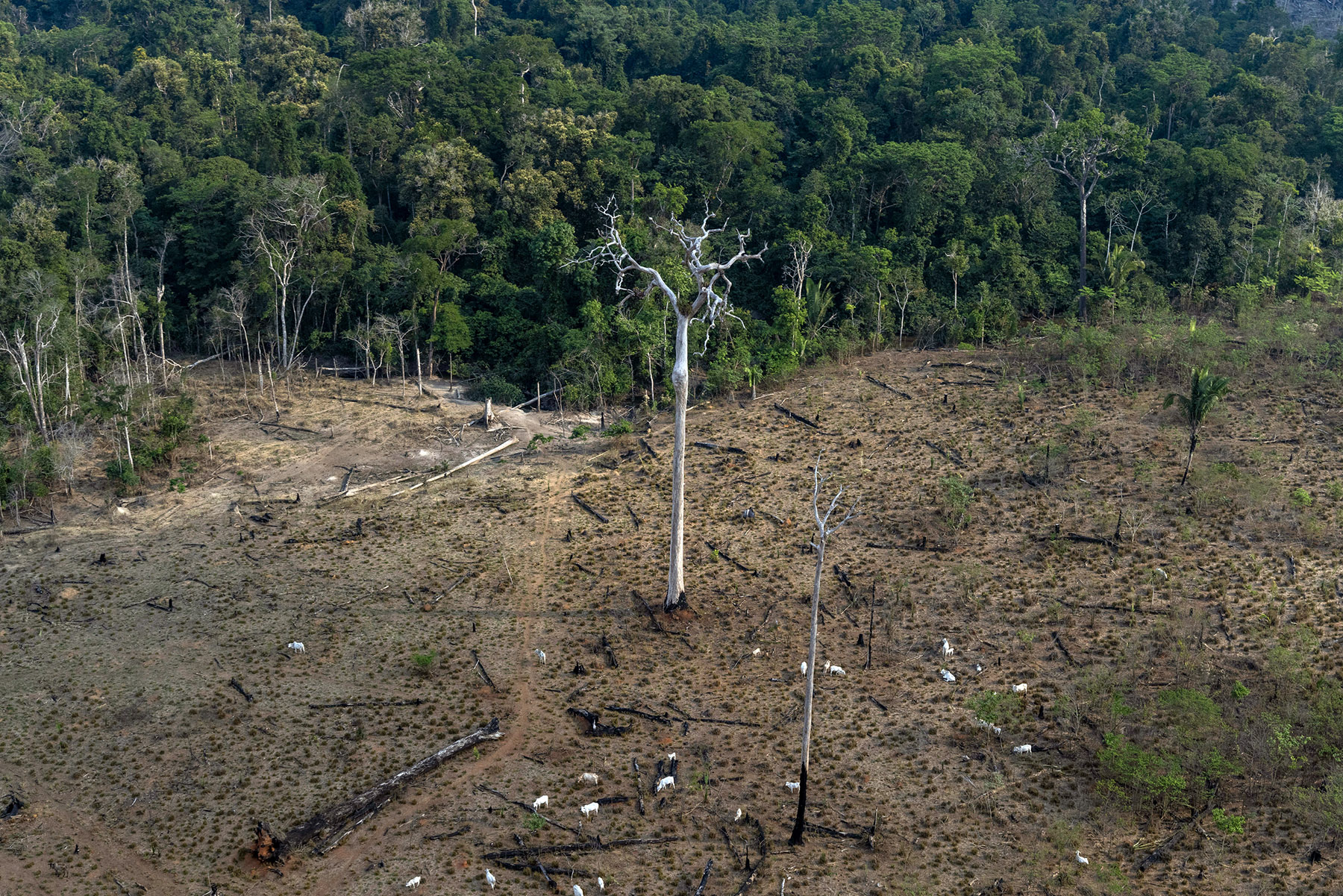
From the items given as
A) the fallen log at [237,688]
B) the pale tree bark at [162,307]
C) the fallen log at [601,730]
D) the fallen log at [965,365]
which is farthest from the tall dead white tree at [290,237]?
the fallen log at [601,730]

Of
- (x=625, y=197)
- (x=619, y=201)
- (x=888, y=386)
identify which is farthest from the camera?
(x=625, y=197)

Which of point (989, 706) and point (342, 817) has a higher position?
point (989, 706)

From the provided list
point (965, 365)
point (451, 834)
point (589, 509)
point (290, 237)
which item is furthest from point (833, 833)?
point (290, 237)

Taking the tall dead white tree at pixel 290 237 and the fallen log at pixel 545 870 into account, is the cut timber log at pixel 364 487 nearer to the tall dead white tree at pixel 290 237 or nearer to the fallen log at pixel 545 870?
the tall dead white tree at pixel 290 237

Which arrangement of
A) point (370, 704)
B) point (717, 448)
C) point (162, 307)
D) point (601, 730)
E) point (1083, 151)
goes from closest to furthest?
point (601, 730) < point (370, 704) < point (717, 448) < point (162, 307) < point (1083, 151)

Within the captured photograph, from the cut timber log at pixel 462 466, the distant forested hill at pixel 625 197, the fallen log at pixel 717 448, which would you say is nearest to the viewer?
the cut timber log at pixel 462 466

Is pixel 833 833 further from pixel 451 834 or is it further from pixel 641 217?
pixel 641 217

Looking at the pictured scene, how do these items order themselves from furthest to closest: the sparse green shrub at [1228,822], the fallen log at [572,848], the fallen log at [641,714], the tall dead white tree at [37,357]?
the tall dead white tree at [37,357] < the fallen log at [641,714] < the fallen log at [572,848] < the sparse green shrub at [1228,822]
